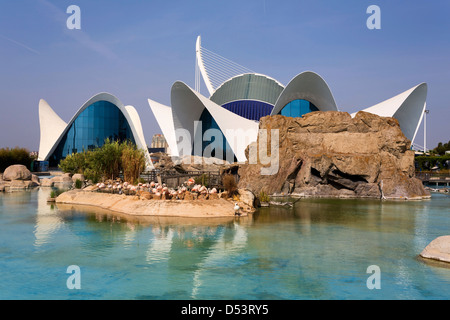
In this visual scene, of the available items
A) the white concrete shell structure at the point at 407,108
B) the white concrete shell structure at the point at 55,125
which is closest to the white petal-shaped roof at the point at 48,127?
the white concrete shell structure at the point at 55,125

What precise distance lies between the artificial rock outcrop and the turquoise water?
302 inches

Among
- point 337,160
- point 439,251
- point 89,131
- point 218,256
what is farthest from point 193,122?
point 439,251

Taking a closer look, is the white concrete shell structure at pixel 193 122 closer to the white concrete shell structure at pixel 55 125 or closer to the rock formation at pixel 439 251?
the white concrete shell structure at pixel 55 125

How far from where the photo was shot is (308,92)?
1660 inches

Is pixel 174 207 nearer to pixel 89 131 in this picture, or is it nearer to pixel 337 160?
pixel 337 160

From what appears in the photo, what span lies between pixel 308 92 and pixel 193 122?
1252 cm

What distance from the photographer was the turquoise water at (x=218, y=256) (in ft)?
23.0

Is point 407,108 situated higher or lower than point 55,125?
higher

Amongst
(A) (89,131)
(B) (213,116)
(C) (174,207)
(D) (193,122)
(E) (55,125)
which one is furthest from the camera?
(E) (55,125)

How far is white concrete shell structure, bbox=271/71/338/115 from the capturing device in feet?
131

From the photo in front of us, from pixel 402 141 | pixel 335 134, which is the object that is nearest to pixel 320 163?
pixel 335 134

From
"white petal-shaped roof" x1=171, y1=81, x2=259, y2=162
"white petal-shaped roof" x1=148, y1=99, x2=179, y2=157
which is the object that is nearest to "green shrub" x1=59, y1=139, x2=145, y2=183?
"white petal-shaped roof" x1=171, y1=81, x2=259, y2=162
